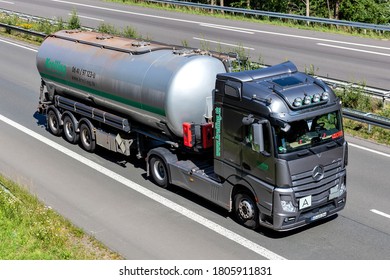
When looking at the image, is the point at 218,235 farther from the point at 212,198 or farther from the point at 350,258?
the point at 350,258

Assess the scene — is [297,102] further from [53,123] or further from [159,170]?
[53,123]

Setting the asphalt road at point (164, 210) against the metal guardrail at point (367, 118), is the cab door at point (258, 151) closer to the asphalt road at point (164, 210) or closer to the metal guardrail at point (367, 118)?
the asphalt road at point (164, 210)

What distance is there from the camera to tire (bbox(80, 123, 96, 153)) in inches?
682

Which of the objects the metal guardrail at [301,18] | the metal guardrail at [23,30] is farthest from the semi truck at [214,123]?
the metal guardrail at [301,18]

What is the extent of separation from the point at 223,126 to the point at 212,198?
1.72 metres

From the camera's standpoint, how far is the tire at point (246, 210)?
12.6 metres

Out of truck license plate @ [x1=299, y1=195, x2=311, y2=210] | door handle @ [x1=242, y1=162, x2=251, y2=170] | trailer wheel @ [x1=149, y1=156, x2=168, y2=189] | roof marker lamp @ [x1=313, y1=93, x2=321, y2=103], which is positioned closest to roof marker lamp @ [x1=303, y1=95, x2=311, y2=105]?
roof marker lamp @ [x1=313, y1=93, x2=321, y2=103]

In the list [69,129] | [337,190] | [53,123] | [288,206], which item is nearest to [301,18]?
[53,123]

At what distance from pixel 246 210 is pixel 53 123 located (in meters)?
8.53

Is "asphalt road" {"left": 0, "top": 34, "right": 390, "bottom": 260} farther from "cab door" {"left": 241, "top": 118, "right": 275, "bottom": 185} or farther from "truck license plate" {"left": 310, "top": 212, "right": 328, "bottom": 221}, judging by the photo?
"cab door" {"left": 241, "top": 118, "right": 275, "bottom": 185}

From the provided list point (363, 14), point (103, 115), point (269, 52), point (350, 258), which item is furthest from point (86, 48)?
point (363, 14)

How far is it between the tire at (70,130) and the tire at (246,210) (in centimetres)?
672

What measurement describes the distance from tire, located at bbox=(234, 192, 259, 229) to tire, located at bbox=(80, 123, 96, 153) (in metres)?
5.75

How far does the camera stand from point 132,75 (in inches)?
586
